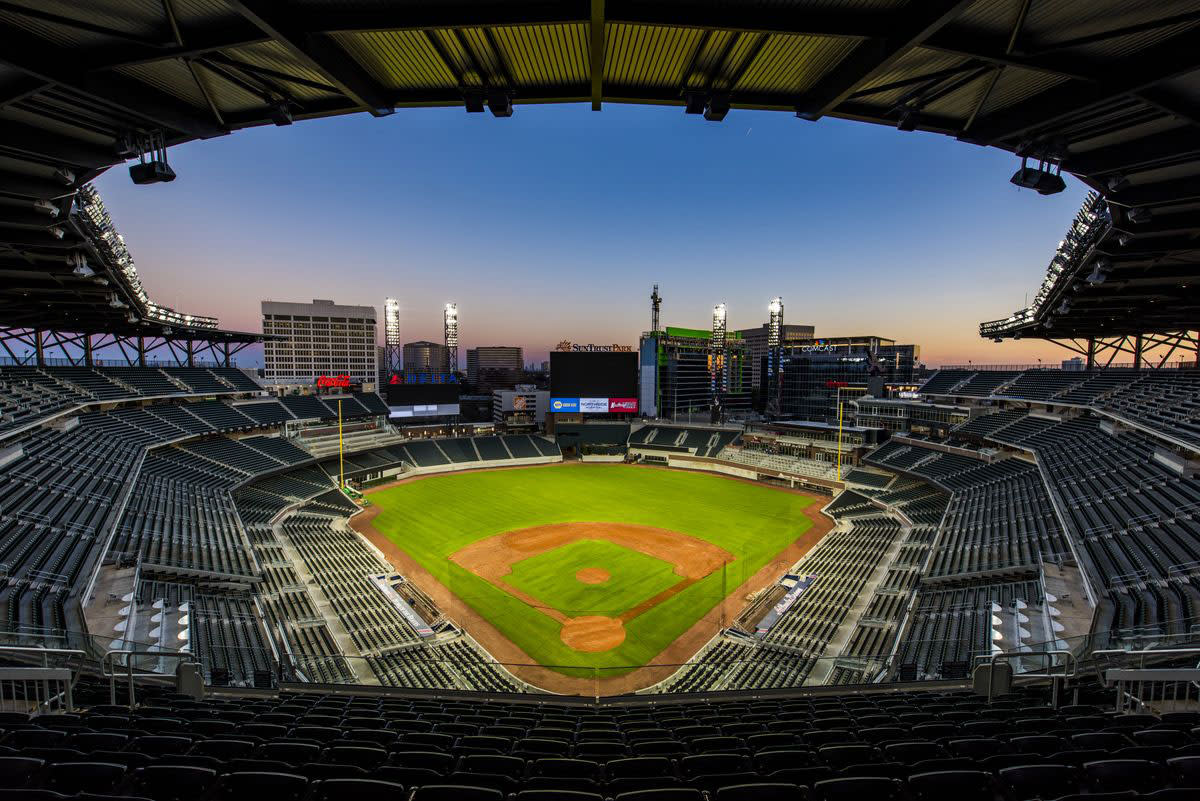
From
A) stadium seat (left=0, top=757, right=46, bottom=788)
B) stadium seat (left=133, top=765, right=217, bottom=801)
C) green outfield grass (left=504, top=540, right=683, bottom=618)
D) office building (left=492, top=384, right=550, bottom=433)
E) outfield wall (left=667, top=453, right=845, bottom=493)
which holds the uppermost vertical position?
stadium seat (left=0, top=757, right=46, bottom=788)

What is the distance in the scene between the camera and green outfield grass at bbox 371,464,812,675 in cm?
2042

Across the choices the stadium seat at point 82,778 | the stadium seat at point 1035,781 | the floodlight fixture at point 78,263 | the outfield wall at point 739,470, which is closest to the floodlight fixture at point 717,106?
the stadium seat at point 1035,781

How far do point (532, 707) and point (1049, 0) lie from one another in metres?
14.6

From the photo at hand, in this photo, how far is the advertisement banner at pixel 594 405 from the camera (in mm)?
59938

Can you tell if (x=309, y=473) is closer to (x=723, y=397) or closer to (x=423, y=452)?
(x=423, y=452)

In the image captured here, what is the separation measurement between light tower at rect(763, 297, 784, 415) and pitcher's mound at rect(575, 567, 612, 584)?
69.5 meters

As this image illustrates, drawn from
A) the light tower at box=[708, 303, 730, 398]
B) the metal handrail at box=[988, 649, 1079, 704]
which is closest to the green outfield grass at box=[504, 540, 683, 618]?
the metal handrail at box=[988, 649, 1079, 704]

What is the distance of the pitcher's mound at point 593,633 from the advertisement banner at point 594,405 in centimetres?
3932

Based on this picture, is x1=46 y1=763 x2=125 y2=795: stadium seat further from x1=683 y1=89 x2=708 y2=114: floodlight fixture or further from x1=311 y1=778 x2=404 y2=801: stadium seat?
x1=683 y1=89 x2=708 y2=114: floodlight fixture

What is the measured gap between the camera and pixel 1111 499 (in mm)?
18109

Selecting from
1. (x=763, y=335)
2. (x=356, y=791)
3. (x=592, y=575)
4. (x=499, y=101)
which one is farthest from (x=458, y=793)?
(x=763, y=335)

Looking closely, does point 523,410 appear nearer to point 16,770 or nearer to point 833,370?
point 833,370

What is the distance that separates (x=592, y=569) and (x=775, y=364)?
85815mm

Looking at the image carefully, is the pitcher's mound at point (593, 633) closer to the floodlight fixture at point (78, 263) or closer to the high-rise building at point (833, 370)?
the floodlight fixture at point (78, 263)
